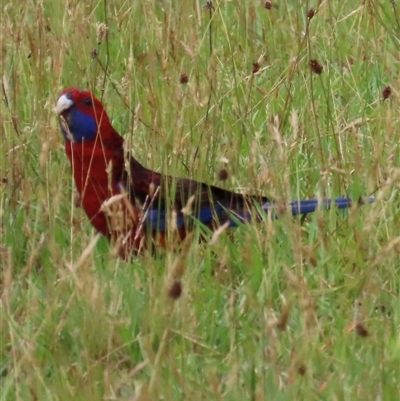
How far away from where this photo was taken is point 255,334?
268 cm

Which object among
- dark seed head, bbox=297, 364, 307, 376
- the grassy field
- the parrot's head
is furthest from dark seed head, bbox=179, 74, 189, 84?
dark seed head, bbox=297, 364, 307, 376

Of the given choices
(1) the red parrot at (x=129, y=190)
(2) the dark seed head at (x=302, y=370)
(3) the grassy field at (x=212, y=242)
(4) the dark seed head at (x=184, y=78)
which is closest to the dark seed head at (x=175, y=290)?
(3) the grassy field at (x=212, y=242)

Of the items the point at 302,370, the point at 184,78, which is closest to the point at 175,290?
the point at 302,370

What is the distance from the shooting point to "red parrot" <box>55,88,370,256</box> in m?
3.17

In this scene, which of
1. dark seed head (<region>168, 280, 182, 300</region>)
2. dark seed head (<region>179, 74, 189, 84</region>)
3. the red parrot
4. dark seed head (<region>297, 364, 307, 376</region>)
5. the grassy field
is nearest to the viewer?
dark seed head (<region>168, 280, 182, 300</region>)

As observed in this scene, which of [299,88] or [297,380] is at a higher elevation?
[299,88]

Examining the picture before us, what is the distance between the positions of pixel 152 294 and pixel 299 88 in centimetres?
170

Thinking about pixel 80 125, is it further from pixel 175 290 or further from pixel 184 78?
pixel 175 290

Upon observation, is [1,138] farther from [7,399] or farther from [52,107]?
[7,399]

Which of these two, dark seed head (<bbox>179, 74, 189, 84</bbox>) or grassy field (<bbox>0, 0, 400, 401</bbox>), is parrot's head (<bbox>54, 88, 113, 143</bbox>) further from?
dark seed head (<bbox>179, 74, 189, 84</bbox>)

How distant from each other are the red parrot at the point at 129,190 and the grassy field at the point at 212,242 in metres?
0.06

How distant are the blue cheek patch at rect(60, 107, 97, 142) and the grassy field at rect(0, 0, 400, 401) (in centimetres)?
7

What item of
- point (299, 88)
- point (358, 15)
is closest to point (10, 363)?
point (299, 88)

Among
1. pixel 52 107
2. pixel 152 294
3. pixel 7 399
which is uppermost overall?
pixel 52 107
